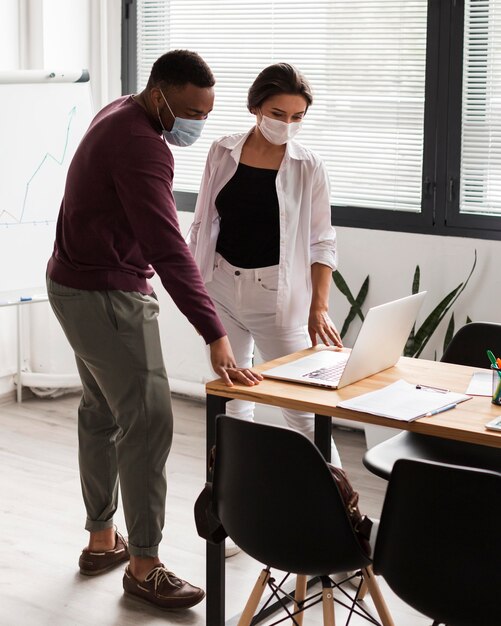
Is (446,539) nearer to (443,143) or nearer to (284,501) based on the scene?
(284,501)

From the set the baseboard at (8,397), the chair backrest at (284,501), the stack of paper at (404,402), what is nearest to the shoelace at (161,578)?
the chair backrest at (284,501)

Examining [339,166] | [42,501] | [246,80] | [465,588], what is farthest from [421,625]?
[246,80]

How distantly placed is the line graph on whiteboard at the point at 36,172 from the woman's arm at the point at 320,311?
5.83 ft

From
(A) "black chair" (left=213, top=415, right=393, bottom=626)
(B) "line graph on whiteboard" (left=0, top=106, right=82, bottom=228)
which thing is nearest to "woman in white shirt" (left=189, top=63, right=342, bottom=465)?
(A) "black chair" (left=213, top=415, right=393, bottom=626)

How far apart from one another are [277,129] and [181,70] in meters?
0.47

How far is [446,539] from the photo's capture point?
188 centimetres

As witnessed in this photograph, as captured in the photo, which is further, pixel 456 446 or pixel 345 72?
pixel 345 72

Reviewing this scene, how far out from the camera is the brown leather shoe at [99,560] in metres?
3.15

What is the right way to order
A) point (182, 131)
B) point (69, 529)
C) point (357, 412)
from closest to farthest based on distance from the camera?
point (357, 412), point (182, 131), point (69, 529)

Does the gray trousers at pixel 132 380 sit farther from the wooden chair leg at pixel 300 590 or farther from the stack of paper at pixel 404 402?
the stack of paper at pixel 404 402

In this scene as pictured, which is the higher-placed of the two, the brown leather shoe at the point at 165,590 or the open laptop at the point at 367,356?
the open laptop at the point at 367,356

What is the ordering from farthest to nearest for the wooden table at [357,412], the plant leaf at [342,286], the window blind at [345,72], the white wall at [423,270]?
the plant leaf at [342,286] → the window blind at [345,72] → the white wall at [423,270] → the wooden table at [357,412]

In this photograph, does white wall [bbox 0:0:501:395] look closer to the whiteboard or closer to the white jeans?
the whiteboard

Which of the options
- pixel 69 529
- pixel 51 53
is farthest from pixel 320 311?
pixel 51 53
